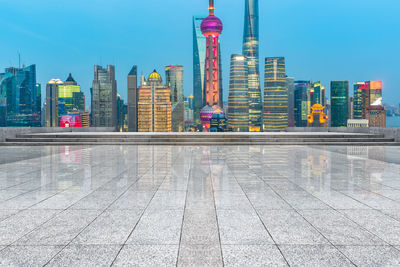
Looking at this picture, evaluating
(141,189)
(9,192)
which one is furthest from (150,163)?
(9,192)

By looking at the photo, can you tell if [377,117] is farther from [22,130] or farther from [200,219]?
[200,219]

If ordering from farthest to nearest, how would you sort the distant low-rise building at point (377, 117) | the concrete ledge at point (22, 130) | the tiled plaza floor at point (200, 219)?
the distant low-rise building at point (377, 117) < the concrete ledge at point (22, 130) < the tiled plaza floor at point (200, 219)

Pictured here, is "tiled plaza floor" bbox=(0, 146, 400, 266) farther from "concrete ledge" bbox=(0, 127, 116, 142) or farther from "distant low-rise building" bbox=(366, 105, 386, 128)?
"distant low-rise building" bbox=(366, 105, 386, 128)

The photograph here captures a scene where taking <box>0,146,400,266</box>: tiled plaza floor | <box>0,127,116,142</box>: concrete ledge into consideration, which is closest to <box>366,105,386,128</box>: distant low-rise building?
<box>0,127,116,142</box>: concrete ledge

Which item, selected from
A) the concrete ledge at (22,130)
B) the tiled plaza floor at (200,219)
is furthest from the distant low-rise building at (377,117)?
the tiled plaza floor at (200,219)

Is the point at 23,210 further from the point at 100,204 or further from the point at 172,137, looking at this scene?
the point at 172,137

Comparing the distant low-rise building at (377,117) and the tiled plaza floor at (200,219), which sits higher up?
the distant low-rise building at (377,117)

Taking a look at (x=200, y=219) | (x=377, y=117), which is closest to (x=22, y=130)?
(x=200, y=219)

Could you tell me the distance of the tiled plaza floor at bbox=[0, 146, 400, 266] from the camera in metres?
4.23

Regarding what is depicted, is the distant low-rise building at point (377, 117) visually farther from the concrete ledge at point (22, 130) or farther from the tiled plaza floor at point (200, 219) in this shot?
the tiled plaza floor at point (200, 219)

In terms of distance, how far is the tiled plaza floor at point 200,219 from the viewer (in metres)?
4.23

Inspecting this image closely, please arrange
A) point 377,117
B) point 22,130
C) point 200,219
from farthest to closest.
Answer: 1. point 377,117
2. point 22,130
3. point 200,219

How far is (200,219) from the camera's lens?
19.2 ft

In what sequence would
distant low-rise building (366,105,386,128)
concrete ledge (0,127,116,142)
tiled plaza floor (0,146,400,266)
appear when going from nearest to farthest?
tiled plaza floor (0,146,400,266), concrete ledge (0,127,116,142), distant low-rise building (366,105,386,128)
